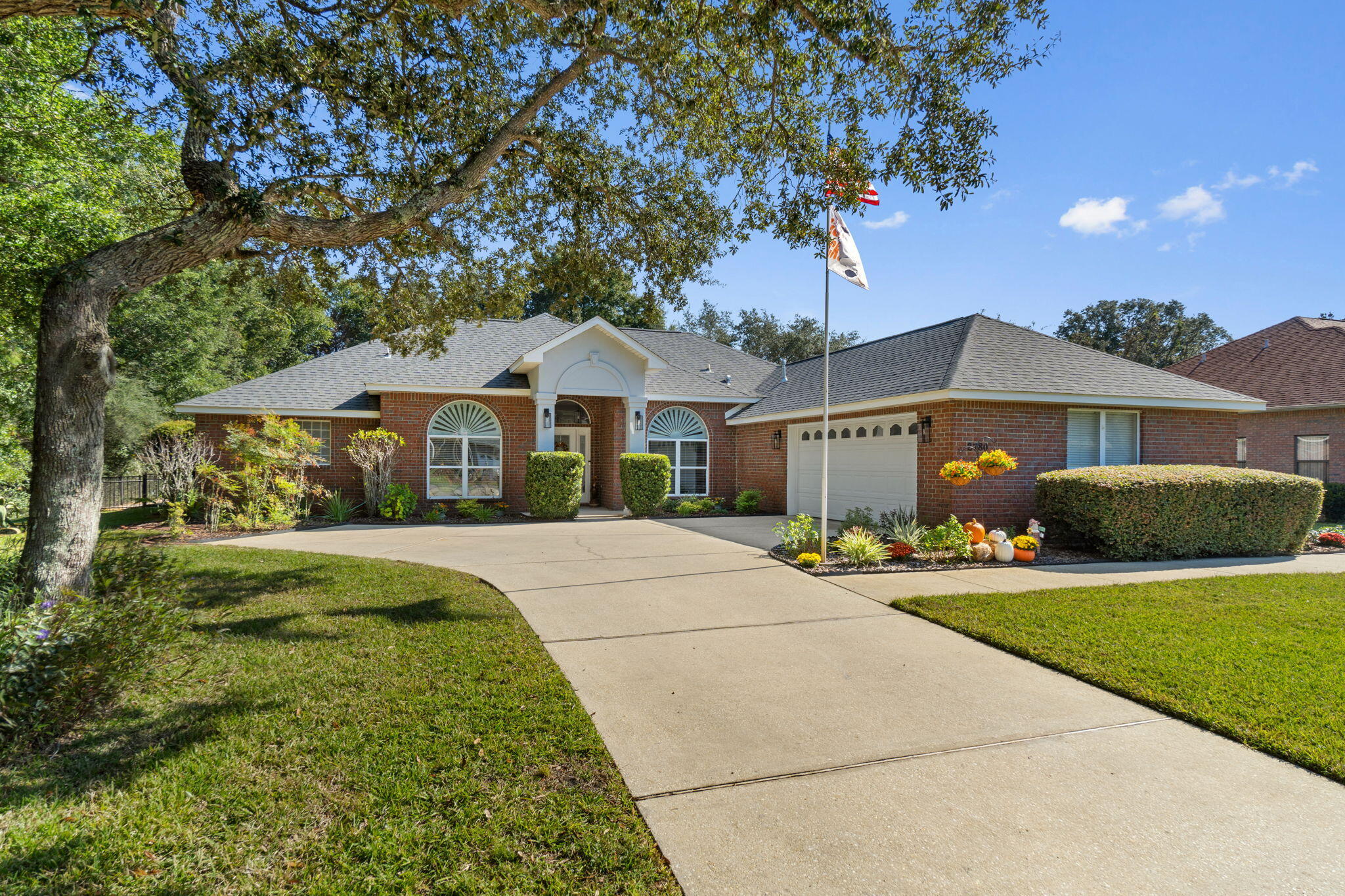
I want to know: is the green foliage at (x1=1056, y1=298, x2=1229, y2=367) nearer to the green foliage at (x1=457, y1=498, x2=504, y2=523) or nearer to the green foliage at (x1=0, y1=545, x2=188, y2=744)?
the green foliage at (x1=457, y1=498, x2=504, y2=523)

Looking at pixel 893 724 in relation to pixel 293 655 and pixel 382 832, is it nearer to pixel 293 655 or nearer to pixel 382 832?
pixel 382 832

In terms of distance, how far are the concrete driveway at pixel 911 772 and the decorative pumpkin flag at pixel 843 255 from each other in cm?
504

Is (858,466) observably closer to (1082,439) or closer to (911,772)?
(1082,439)

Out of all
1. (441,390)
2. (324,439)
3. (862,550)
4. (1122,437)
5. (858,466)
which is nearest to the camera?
(862,550)

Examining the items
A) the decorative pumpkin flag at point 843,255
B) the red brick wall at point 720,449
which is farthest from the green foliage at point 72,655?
the red brick wall at point 720,449

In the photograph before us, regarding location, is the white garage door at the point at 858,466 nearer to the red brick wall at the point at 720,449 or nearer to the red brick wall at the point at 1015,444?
the red brick wall at the point at 1015,444

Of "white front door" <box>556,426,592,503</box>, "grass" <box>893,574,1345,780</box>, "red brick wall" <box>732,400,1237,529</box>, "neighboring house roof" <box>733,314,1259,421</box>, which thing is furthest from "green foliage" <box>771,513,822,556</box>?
"white front door" <box>556,426,592,503</box>

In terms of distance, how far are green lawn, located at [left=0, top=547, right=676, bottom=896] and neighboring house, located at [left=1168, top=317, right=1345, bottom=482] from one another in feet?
74.3

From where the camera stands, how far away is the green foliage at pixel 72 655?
3531mm

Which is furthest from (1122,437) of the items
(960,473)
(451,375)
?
(451,375)

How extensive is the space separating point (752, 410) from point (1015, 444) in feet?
26.0

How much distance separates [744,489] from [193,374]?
22.4 m

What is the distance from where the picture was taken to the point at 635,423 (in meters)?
17.4

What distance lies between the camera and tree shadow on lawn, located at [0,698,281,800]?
10.6 feet
